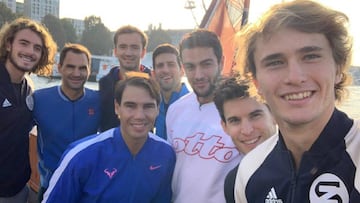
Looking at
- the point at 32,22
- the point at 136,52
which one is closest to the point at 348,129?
the point at 136,52

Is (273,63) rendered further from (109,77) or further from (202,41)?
(109,77)

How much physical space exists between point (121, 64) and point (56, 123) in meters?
1.20

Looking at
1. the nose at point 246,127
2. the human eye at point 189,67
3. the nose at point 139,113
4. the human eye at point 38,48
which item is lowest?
the nose at point 139,113

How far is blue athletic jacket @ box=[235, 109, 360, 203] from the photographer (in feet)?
5.19

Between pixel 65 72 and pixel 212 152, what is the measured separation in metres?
2.28

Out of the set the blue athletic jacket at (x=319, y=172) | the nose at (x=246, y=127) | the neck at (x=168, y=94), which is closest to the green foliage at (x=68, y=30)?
the neck at (x=168, y=94)

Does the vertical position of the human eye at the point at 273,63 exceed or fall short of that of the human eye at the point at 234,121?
it exceeds it

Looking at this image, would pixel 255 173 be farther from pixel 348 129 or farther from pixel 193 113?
pixel 193 113

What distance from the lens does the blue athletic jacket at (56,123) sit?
395cm

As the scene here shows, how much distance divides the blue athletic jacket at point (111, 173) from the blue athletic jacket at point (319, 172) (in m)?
1.11

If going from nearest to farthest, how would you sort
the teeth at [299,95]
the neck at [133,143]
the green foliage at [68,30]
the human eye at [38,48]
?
the teeth at [299,95] < the neck at [133,143] < the human eye at [38,48] < the green foliage at [68,30]

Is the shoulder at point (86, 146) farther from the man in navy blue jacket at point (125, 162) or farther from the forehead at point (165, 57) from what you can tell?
the forehead at point (165, 57)

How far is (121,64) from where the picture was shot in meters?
4.75

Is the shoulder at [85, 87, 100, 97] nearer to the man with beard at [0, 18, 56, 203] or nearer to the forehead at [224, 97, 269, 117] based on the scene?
the man with beard at [0, 18, 56, 203]
